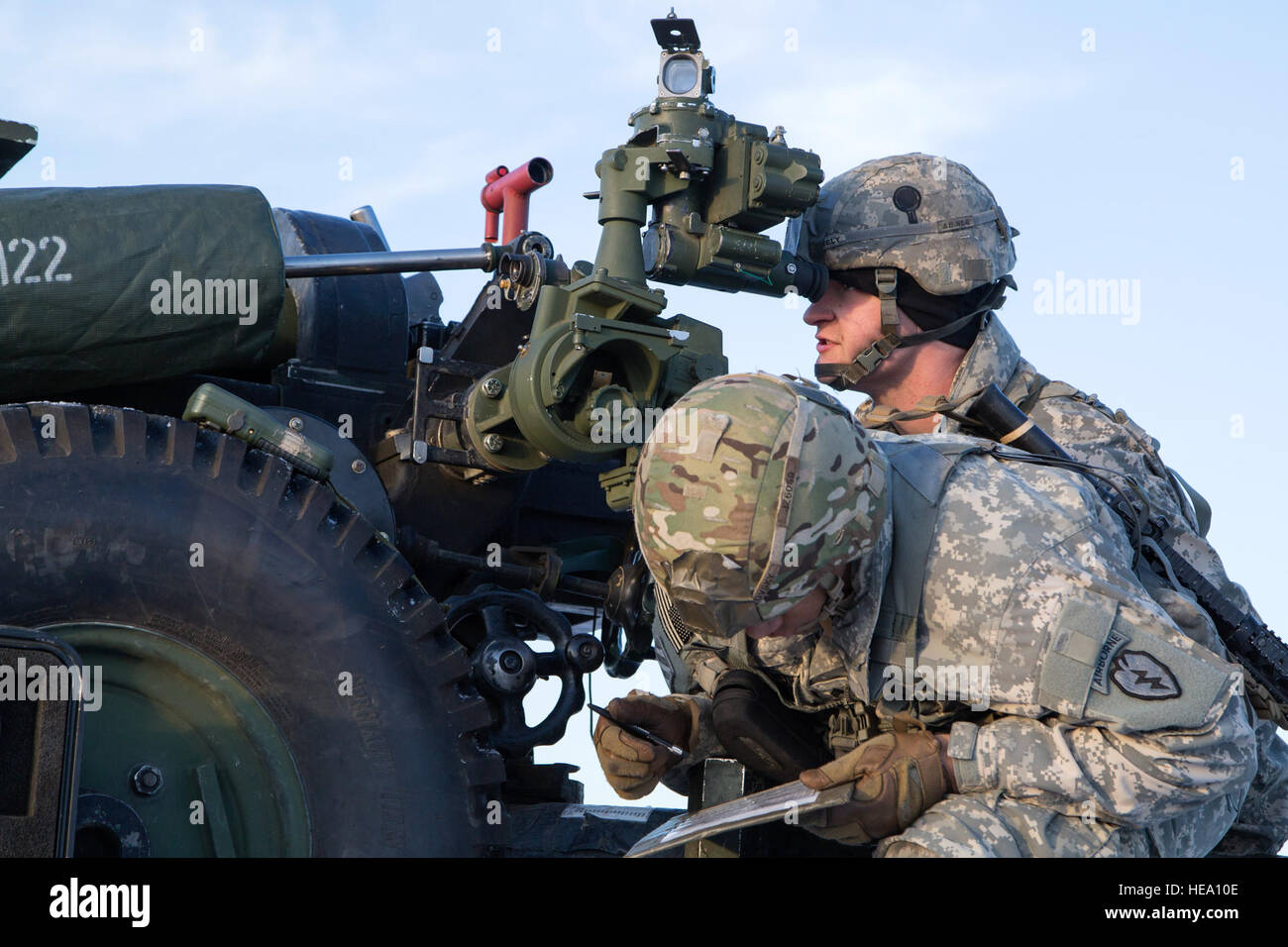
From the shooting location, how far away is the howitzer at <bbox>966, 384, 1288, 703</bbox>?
3320 millimetres

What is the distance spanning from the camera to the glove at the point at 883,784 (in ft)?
9.50

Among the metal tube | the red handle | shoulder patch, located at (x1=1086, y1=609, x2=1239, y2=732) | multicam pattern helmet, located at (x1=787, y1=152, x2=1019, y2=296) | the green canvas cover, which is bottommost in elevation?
shoulder patch, located at (x1=1086, y1=609, x2=1239, y2=732)

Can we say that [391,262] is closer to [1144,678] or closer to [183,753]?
[183,753]

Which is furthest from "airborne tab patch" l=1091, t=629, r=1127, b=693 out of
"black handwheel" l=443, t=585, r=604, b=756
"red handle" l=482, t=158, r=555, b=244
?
"red handle" l=482, t=158, r=555, b=244

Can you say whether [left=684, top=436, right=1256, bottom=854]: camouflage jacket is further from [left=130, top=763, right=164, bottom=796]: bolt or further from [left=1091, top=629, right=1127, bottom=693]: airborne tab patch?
[left=130, top=763, right=164, bottom=796]: bolt

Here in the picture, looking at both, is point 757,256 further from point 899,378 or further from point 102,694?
point 102,694

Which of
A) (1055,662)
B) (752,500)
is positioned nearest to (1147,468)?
(1055,662)

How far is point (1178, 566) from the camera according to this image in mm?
3396

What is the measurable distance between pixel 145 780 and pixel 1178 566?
2269 millimetres

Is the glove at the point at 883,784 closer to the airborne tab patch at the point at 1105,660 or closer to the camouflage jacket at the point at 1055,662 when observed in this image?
the camouflage jacket at the point at 1055,662

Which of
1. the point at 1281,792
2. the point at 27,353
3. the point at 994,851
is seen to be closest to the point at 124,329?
the point at 27,353

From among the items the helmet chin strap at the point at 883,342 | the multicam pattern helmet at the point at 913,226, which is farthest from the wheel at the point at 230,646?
the multicam pattern helmet at the point at 913,226

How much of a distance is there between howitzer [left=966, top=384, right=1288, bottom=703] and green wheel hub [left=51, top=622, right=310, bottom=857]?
70.7 inches
